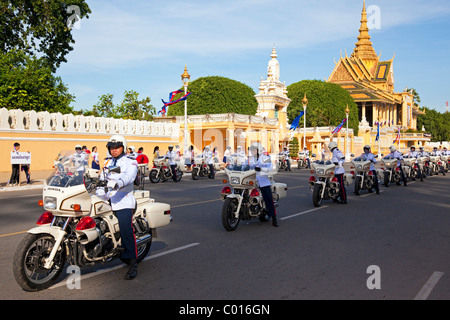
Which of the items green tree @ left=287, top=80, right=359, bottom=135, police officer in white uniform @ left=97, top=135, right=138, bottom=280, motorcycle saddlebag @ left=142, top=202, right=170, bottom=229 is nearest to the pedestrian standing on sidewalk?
motorcycle saddlebag @ left=142, top=202, right=170, bottom=229

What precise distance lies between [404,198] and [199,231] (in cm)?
832

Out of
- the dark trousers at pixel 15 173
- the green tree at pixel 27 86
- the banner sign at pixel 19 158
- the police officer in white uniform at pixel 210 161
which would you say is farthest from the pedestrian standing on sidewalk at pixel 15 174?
the green tree at pixel 27 86

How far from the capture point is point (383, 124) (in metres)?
88.6

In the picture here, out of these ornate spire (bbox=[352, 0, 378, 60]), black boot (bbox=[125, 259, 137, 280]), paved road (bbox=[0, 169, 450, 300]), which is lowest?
paved road (bbox=[0, 169, 450, 300])

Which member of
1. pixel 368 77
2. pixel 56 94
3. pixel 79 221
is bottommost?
pixel 79 221

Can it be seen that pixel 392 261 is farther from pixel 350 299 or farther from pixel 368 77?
pixel 368 77

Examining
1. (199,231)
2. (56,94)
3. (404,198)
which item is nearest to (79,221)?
(199,231)

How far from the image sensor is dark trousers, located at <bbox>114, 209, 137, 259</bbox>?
537cm

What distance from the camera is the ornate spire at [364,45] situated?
360 ft

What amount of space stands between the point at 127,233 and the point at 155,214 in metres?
0.75

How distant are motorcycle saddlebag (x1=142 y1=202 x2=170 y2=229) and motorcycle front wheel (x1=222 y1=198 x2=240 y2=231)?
2.19 meters

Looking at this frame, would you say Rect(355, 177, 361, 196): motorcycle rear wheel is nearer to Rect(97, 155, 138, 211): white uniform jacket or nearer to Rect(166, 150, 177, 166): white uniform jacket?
Rect(166, 150, 177, 166): white uniform jacket
